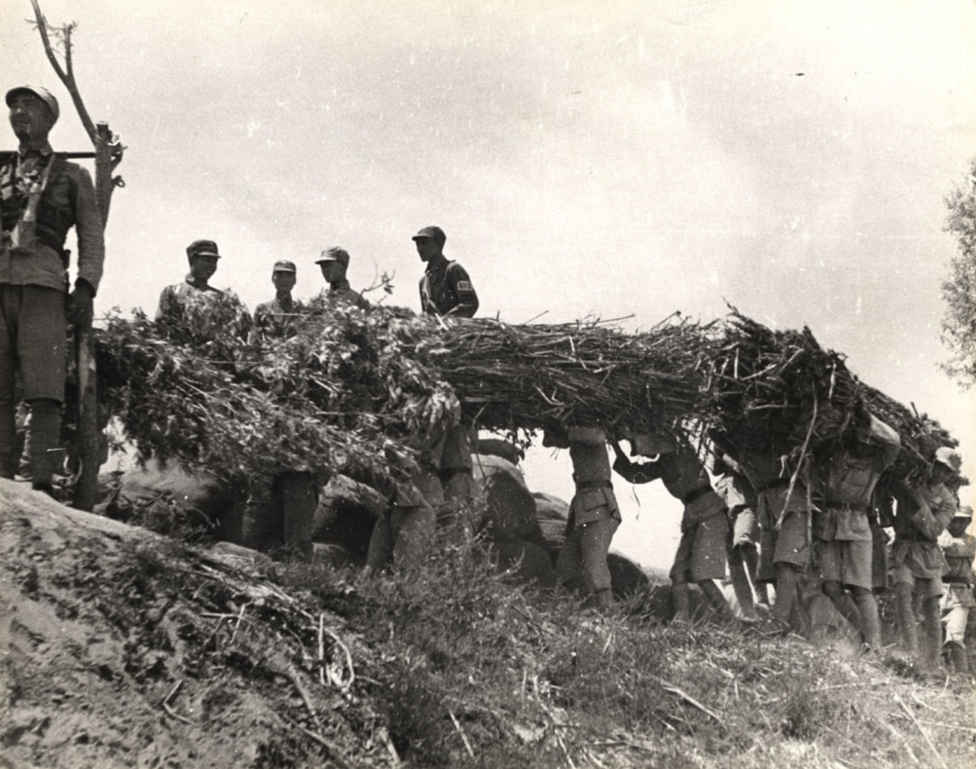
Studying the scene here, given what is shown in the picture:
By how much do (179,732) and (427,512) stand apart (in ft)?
11.1

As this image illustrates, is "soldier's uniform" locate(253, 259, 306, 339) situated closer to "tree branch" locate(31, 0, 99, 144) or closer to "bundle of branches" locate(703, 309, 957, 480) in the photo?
"tree branch" locate(31, 0, 99, 144)

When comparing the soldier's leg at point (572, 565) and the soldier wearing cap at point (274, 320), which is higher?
the soldier wearing cap at point (274, 320)

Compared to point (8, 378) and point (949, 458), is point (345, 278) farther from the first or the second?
point (949, 458)

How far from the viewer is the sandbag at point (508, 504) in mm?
10227

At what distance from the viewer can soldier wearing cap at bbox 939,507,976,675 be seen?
11289 mm

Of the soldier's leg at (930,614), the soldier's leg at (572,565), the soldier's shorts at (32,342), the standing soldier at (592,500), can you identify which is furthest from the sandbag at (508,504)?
the soldier's shorts at (32,342)

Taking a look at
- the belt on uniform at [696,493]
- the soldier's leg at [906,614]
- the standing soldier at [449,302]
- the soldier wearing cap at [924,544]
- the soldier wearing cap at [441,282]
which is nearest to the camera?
the standing soldier at [449,302]

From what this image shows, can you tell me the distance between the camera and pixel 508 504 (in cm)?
1048

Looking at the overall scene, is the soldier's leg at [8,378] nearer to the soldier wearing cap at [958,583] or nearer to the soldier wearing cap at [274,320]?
the soldier wearing cap at [274,320]

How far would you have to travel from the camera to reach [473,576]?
618 centimetres

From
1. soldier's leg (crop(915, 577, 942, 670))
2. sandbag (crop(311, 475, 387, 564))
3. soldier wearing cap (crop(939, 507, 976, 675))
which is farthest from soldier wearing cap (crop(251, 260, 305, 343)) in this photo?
soldier wearing cap (crop(939, 507, 976, 675))

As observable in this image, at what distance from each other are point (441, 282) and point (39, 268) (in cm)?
369

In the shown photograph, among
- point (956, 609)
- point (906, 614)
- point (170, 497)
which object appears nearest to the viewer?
point (170, 497)

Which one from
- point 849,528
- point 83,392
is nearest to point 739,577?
point 849,528
